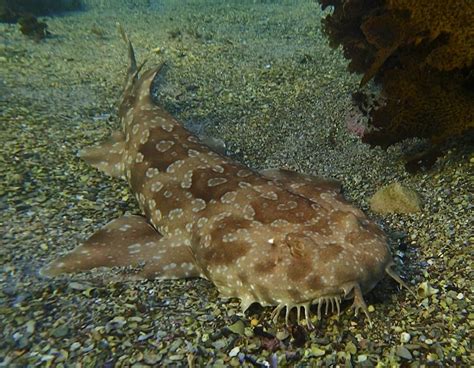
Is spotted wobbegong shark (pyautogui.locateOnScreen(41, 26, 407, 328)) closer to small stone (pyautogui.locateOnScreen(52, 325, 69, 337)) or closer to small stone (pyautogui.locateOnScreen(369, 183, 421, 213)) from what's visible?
small stone (pyautogui.locateOnScreen(369, 183, 421, 213))

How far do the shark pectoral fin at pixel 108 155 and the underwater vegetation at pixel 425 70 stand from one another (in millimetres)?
3291

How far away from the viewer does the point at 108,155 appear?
574 centimetres

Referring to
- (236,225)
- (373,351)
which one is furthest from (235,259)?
(373,351)

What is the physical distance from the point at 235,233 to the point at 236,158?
2606 mm

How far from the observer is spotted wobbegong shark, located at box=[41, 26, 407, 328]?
3.19 m

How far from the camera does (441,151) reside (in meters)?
4.96

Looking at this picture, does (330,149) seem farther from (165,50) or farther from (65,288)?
(165,50)

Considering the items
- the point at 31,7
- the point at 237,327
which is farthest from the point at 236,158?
the point at 31,7

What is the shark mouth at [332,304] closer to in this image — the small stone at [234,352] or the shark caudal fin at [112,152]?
the small stone at [234,352]

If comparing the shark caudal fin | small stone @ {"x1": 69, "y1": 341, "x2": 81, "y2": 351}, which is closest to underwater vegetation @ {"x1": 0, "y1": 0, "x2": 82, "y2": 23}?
the shark caudal fin

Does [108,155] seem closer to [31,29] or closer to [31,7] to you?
[31,29]

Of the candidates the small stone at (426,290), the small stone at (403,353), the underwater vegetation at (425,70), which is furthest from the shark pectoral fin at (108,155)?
the small stone at (403,353)

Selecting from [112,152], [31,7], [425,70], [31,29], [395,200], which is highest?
[31,7]

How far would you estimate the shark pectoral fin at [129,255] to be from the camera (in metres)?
3.94
